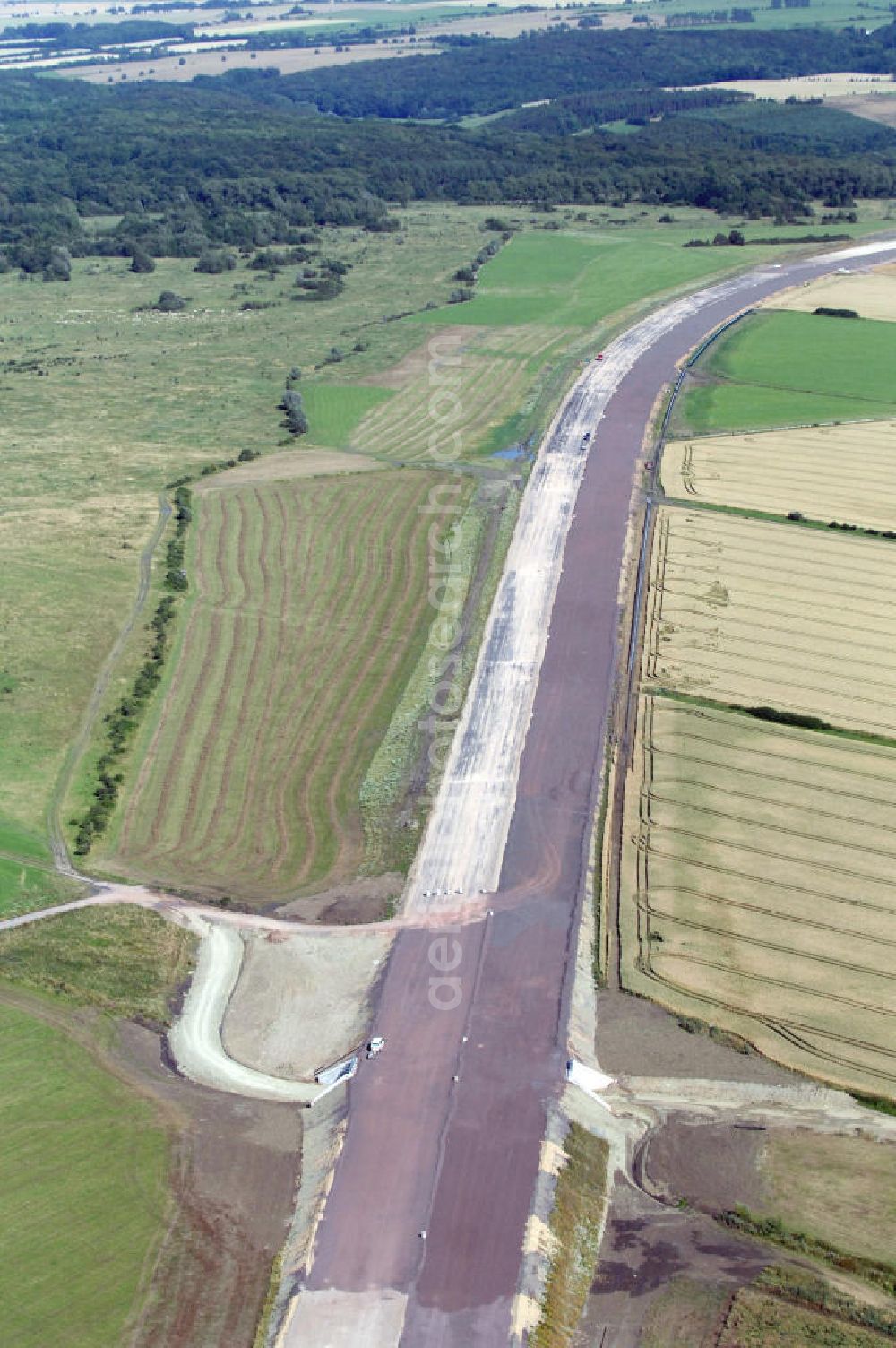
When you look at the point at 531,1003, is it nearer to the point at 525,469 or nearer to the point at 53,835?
the point at 53,835

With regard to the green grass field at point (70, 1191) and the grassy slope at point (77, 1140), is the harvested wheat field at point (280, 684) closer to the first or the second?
the grassy slope at point (77, 1140)

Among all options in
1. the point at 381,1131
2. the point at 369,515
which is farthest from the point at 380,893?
the point at 369,515

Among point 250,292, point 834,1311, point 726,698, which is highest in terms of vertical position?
point 250,292

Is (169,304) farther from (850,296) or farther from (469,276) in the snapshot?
(850,296)

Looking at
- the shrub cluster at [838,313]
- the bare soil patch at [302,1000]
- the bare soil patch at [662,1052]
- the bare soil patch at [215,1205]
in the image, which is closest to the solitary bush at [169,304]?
the shrub cluster at [838,313]

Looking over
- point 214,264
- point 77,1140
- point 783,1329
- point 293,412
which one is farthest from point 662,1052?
point 214,264

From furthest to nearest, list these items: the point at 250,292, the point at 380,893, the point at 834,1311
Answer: the point at 250,292 → the point at 380,893 → the point at 834,1311
